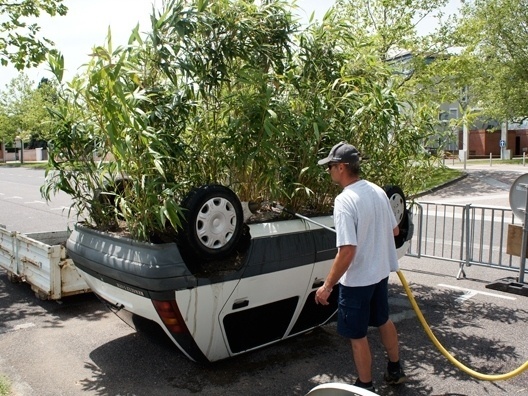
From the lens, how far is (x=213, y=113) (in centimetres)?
436

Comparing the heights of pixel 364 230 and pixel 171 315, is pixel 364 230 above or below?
above

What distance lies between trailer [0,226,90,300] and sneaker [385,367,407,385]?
3.56m

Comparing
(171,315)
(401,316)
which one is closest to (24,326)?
(171,315)

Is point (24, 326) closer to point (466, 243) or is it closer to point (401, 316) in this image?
point (401, 316)

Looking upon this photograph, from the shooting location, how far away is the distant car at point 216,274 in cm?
350

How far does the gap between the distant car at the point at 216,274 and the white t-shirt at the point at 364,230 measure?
68cm

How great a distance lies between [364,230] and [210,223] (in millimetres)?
1074

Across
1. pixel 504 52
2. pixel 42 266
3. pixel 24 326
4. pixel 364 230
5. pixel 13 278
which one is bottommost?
pixel 24 326

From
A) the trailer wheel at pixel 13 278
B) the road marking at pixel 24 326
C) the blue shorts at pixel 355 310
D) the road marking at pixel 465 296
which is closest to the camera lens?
the blue shorts at pixel 355 310

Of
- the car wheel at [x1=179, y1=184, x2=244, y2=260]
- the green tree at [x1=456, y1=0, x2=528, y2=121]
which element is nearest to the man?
the car wheel at [x1=179, y1=184, x2=244, y2=260]

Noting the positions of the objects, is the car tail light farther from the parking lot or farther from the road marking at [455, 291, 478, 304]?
the road marking at [455, 291, 478, 304]

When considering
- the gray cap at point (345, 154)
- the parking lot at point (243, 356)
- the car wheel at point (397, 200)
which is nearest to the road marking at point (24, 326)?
the parking lot at point (243, 356)

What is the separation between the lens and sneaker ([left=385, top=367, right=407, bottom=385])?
386 centimetres

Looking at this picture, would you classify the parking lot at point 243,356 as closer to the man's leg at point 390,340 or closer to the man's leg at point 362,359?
the man's leg at point 390,340
